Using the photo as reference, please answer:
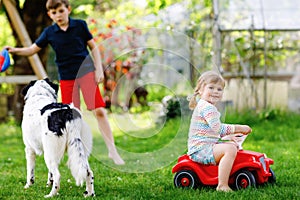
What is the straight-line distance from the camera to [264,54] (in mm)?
7977

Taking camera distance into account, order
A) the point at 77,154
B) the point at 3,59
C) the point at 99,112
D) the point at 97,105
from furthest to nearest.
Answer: the point at 99,112 → the point at 97,105 → the point at 3,59 → the point at 77,154

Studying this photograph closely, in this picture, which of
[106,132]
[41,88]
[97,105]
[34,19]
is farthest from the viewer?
[34,19]

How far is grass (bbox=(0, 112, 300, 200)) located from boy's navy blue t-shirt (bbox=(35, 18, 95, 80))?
0.52 meters

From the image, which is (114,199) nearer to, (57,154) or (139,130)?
(57,154)

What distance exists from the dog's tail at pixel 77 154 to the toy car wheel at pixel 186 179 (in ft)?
2.22

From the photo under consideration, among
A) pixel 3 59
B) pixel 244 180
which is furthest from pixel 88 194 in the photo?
pixel 3 59

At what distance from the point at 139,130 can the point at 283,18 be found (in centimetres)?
273

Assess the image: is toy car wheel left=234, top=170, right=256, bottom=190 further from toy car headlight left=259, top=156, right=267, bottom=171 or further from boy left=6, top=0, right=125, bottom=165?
boy left=6, top=0, right=125, bottom=165

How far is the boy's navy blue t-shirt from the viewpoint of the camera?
188 inches

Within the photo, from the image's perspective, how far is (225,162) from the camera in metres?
3.70

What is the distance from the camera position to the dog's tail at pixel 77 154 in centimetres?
360

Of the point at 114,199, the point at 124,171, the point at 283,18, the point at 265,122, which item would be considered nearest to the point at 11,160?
the point at 124,171

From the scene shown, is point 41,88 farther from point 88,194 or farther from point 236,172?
point 236,172

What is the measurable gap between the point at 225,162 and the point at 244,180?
0.63 ft
